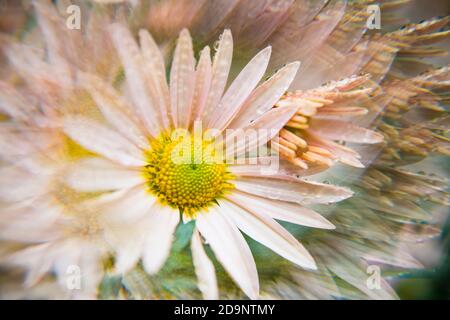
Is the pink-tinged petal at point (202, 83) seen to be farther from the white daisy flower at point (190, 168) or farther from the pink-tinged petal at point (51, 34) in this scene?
the pink-tinged petal at point (51, 34)

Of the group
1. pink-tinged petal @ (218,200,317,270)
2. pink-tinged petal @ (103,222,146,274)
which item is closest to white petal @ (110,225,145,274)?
pink-tinged petal @ (103,222,146,274)

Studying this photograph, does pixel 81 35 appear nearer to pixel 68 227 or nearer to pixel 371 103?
pixel 68 227

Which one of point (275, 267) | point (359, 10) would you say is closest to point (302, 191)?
point (275, 267)

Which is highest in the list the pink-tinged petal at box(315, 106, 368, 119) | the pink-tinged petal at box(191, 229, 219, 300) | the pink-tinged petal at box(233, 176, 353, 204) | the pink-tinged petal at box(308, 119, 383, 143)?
the pink-tinged petal at box(315, 106, 368, 119)

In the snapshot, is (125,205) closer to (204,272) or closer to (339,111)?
(204,272)

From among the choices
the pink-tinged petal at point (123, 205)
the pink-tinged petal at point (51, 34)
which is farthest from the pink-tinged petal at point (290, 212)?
the pink-tinged petal at point (51, 34)

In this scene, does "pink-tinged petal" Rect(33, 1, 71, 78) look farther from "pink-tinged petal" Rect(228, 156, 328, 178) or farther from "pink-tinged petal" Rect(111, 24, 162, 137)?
"pink-tinged petal" Rect(228, 156, 328, 178)
